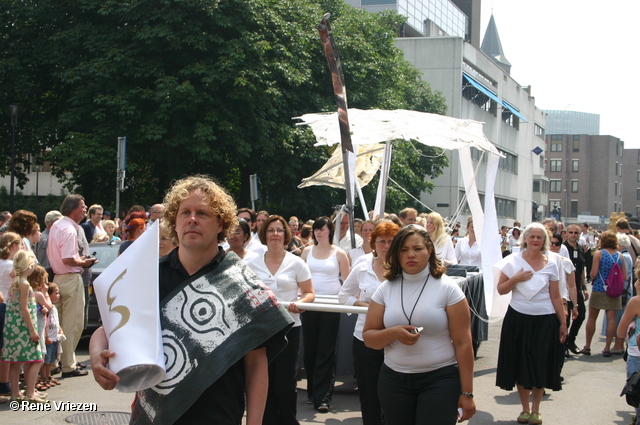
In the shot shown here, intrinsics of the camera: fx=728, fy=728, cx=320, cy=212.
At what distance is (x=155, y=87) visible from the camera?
2270 centimetres

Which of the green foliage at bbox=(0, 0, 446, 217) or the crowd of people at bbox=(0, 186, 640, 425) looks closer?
the crowd of people at bbox=(0, 186, 640, 425)

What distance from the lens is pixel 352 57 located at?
29844mm

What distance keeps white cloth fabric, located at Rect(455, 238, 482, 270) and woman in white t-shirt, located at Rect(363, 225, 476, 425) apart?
767 cm

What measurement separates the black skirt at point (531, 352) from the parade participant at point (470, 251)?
4973 mm

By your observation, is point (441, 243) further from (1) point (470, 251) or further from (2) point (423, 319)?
(2) point (423, 319)

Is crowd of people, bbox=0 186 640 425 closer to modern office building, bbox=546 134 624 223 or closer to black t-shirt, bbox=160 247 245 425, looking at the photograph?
black t-shirt, bbox=160 247 245 425

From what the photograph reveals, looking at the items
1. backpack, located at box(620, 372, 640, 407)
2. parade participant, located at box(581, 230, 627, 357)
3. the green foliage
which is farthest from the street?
the green foliage

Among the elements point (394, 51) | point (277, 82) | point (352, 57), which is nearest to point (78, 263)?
point (277, 82)

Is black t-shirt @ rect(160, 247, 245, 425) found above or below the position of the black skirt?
above

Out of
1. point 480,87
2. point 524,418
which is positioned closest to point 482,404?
point 524,418

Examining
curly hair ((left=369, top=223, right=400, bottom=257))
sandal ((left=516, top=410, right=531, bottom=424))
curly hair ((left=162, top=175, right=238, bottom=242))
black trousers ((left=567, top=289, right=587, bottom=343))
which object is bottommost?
sandal ((left=516, top=410, right=531, bottom=424))

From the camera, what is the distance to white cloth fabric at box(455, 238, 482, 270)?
12.0 metres

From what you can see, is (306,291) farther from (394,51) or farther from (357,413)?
(394,51)

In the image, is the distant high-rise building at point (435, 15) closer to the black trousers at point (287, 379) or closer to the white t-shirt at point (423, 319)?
the black trousers at point (287, 379)
